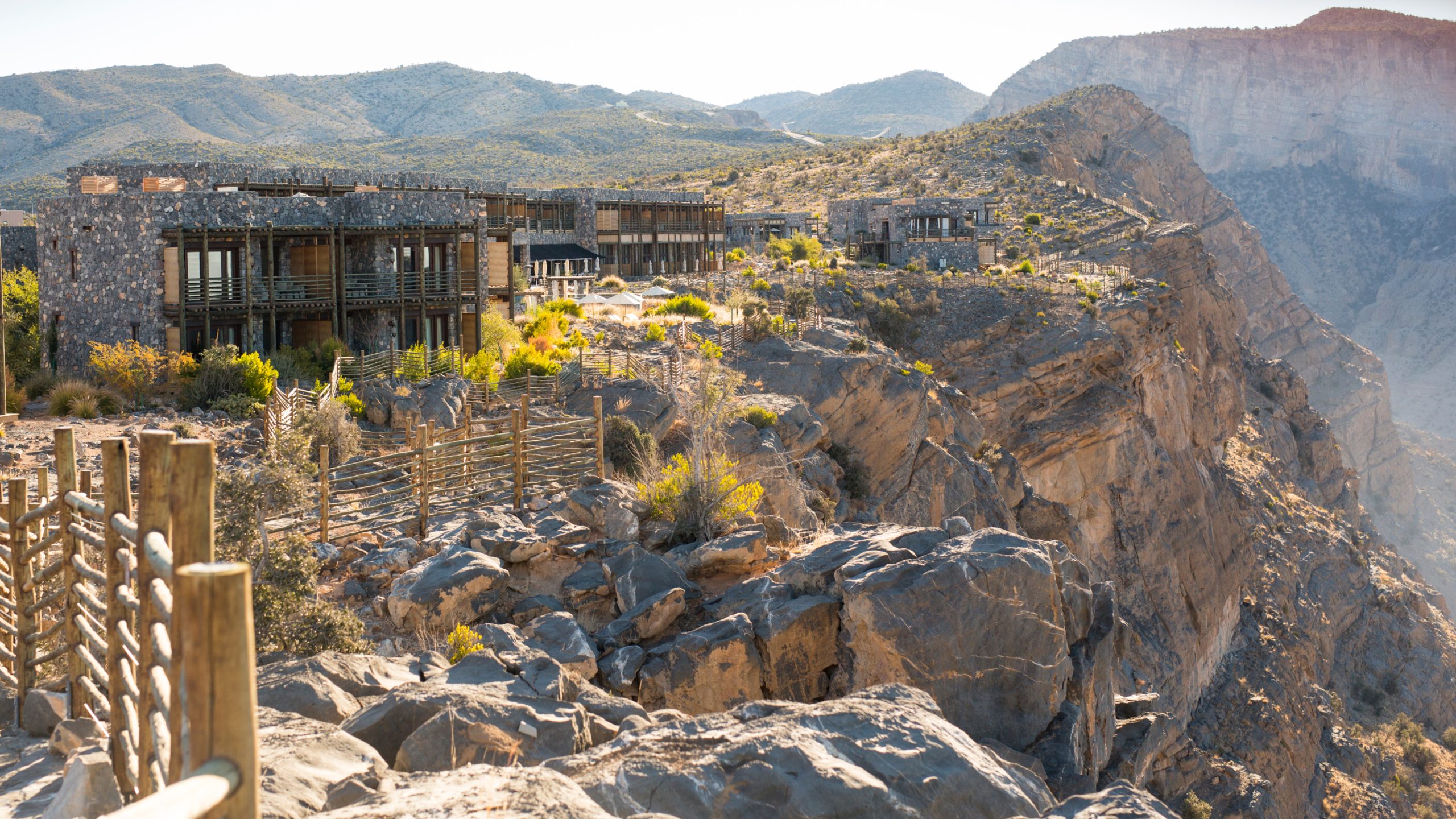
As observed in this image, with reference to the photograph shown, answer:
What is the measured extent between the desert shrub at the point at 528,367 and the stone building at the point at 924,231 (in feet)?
104

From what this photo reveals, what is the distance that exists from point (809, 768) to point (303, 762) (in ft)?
9.33

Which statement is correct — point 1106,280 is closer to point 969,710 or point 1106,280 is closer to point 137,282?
point 137,282

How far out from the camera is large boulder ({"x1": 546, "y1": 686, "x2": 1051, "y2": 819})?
23.0 feet

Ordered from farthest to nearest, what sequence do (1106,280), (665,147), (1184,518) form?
(665,147) → (1106,280) → (1184,518)

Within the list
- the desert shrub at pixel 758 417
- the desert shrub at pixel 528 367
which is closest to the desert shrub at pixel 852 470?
the desert shrub at pixel 758 417

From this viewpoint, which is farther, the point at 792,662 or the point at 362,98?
the point at 362,98

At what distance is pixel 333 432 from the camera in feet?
70.5

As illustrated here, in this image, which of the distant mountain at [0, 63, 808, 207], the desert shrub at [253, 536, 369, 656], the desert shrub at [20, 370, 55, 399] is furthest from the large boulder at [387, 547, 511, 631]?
the distant mountain at [0, 63, 808, 207]

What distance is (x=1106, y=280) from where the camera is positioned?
51312 millimetres

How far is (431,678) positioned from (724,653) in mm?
3544

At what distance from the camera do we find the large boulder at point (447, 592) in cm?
1288

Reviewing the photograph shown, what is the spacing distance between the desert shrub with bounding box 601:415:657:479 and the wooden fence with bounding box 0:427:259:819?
579 inches

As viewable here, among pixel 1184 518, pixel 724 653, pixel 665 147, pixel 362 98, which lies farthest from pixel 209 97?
pixel 724 653

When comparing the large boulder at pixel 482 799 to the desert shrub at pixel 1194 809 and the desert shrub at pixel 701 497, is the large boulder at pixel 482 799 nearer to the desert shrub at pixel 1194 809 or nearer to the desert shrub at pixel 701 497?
the desert shrub at pixel 701 497
